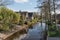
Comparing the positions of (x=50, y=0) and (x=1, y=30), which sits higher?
(x=50, y=0)

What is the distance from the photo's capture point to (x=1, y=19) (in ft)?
99.8

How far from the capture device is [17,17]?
38.8m

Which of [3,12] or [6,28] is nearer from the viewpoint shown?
[6,28]

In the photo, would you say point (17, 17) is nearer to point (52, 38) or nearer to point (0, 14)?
point (0, 14)

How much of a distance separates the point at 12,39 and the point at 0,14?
11359 millimetres

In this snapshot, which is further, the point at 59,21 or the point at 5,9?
the point at 59,21

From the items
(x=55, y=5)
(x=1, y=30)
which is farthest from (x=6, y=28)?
(x=55, y=5)

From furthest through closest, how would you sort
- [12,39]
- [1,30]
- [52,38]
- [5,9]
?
[5,9]
[1,30]
[12,39]
[52,38]

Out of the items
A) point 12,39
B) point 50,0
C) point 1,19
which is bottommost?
point 12,39

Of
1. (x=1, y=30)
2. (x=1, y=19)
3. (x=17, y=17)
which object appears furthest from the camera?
(x=17, y=17)

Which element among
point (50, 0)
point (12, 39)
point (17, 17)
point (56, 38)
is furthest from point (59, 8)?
point (17, 17)

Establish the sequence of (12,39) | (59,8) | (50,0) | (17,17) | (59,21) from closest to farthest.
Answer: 1. (12,39)
2. (59,8)
3. (50,0)
4. (59,21)
5. (17,17)

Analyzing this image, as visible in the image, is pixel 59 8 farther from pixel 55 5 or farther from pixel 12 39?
pixel 12 39

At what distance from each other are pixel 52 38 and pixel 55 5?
8.97 meters
